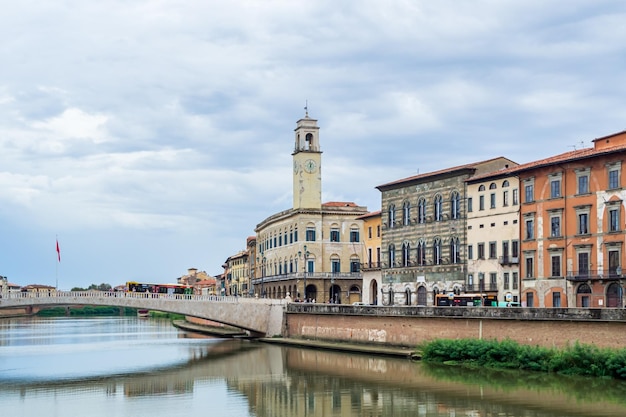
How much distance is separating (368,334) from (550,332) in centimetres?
1540

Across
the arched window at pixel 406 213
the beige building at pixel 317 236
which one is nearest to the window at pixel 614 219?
the arched window at pixel 406 213

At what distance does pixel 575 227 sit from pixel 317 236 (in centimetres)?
3991

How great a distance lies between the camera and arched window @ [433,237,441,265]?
66.1m

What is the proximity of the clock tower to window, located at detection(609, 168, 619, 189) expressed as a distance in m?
42.8

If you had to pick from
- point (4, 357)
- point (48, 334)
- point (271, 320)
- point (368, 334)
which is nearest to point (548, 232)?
point (368, 334)

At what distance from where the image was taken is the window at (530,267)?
184ft

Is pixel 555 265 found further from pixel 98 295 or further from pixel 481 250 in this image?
pixel 98 295

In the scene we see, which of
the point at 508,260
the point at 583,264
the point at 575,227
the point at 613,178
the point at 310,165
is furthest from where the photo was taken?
the point at 310,165

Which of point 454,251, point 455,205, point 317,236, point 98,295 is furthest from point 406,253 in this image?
point 98,295

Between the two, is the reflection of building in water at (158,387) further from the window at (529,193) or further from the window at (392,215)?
the window at (392,215)

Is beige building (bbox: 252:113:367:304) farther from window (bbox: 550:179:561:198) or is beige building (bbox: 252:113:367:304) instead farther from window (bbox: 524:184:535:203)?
window (bbox: 550:179:561:198)

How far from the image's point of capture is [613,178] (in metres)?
50.5

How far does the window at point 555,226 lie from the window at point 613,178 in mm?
4306

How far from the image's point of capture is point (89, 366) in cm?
5122
